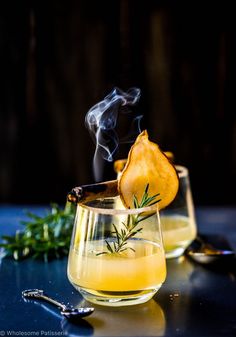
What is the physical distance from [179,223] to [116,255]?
35 centimetres

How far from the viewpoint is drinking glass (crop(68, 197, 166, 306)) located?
3.74 feet

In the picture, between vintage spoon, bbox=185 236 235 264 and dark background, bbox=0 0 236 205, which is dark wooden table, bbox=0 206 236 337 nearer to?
vintage spoon, bbox=185 236 235 264

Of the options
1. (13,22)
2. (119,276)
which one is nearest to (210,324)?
(119,276)

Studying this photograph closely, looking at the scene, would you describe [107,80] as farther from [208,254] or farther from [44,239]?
[208,254]

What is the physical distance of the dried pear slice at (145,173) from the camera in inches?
47.5

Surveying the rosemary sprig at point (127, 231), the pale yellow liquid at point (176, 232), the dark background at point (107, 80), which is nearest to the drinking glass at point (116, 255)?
the rosemary sprig at point (127, 231)

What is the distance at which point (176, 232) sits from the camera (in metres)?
1.45

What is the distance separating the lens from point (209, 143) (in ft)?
7.95

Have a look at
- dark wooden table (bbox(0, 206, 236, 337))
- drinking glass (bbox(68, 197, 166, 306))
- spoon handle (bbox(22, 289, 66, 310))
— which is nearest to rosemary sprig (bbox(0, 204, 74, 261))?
dark wooden table (bbox(0, 206, 236, 337))

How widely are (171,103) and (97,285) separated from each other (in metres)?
1.31

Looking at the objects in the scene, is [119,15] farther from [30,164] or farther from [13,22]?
[30,164]

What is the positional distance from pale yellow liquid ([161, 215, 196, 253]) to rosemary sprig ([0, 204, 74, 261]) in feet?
0.79

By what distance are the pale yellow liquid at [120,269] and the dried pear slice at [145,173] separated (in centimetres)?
10

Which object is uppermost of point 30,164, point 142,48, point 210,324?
point 142,48
